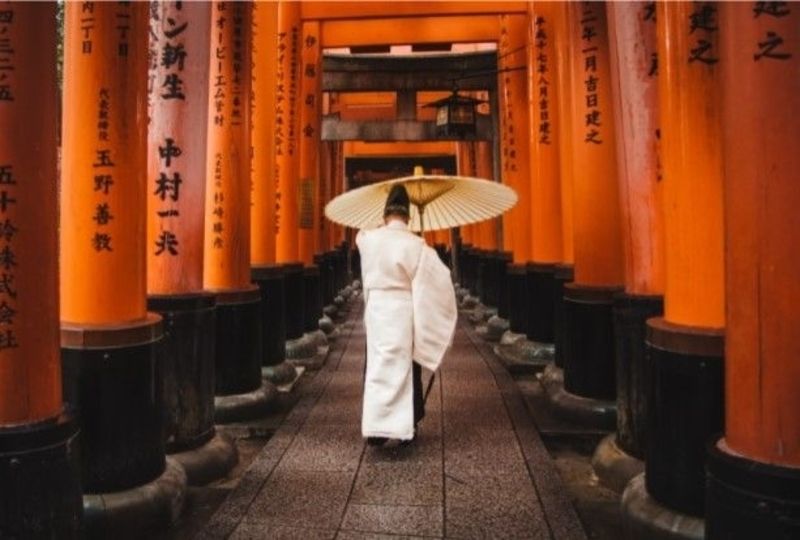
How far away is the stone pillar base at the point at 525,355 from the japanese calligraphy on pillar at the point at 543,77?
278cm

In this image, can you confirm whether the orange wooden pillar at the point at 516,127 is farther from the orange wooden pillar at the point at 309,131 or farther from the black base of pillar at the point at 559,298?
the orange wooden pillar at the point at 309,131

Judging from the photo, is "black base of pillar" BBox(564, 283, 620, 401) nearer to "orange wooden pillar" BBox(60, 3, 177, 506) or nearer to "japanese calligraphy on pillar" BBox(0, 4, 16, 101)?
"orange wooden pillar" BBox(60, 3, 177, 506)

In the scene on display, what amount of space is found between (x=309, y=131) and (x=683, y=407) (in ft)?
30.3

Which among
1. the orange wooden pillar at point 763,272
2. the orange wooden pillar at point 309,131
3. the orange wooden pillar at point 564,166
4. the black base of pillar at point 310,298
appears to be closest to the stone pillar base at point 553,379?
the orange wooden pillar at point 564,166

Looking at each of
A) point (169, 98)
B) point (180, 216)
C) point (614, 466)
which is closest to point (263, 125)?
point (169, 98)

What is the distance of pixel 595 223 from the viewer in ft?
19.9

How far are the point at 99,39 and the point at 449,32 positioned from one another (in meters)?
9.98

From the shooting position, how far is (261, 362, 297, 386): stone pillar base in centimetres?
776

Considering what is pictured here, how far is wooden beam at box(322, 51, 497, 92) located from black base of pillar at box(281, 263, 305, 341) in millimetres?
8181

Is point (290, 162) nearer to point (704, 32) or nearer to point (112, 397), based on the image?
point (112, 397)

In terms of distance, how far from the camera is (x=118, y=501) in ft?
12.9

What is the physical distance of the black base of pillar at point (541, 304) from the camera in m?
9.16

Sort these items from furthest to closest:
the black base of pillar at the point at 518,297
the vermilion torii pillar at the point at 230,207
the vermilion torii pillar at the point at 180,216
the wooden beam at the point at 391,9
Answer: the wooden beam at the point at 391,9
the black base of pillar at the point at 518,297
the vermilion torii pillar at the point at 230,207
the vermilion torii pillar at the point at 180,216

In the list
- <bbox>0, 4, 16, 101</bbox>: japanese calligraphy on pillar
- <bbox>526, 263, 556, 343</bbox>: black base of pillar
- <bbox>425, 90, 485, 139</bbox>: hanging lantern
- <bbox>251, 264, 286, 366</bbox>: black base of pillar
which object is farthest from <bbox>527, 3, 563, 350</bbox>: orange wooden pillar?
<bbox>0, 4, 16, 101</bbox>: japanese calligraphy on pillar
